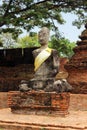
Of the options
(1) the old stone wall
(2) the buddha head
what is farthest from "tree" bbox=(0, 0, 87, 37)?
(2) the buddha head

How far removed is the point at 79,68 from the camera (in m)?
14.0

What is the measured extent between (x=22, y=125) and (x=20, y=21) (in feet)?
29.9

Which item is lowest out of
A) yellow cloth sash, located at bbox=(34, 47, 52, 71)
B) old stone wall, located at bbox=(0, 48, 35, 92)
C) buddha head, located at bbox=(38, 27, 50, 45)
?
old stone wall, located at bbox=(0, 48, 35, 92)

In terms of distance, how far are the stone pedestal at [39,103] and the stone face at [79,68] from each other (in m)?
4.65

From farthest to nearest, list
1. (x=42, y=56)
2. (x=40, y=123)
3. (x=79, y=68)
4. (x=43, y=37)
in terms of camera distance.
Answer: (x=79, y=68) → (x=43, y=37) → (x=42, y=56) → (x=40, y=123)

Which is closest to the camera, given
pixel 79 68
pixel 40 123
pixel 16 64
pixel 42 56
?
pixel 40 123

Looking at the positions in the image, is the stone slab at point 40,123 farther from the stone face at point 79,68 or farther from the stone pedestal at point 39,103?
the stone face at point 79,68

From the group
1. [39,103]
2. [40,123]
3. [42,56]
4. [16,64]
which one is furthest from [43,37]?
[16,64]

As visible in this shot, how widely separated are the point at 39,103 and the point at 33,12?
7.66 metres

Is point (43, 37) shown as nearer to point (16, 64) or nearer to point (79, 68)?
point (79, 68)

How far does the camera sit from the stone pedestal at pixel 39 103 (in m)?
8.91

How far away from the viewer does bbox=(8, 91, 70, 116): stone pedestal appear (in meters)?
8.91

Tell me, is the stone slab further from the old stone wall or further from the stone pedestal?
the old stone wall

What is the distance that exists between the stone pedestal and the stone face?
4651 mm
